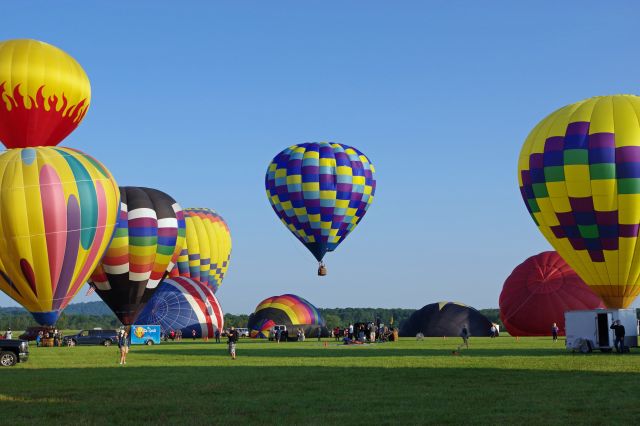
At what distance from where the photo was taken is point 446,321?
213ft

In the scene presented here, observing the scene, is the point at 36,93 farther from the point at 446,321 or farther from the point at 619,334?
the point at 446,321

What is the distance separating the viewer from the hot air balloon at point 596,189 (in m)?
34.4

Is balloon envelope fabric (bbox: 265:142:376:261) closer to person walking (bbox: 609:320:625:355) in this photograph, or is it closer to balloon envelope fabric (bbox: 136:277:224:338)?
balloon envelope fabric (bbox: 136:277:224:338)

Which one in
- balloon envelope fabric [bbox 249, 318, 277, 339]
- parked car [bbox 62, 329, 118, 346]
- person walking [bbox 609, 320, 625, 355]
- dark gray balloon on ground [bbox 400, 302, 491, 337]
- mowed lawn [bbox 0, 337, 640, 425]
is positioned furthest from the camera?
balloon envelope fabric [bbox 249, 318, 277, 339]

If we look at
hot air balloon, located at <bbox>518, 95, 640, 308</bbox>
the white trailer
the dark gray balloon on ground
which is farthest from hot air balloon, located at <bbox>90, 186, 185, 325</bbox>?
the white trailer

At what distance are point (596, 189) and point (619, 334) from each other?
5769 mm

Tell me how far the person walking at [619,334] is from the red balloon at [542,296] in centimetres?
2507

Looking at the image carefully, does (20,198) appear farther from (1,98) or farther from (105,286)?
(105,286)

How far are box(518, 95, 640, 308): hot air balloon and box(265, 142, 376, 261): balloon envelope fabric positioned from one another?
902 inches

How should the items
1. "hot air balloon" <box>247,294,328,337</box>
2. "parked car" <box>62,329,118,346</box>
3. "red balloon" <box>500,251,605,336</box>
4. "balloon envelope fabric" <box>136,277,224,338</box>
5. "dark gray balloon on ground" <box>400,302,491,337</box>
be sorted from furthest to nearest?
"hot air balloon" <box>247,294,328,337</box>
"dark gray balloon on ground" <box>400,302,491,337</box>
"balloon envelope fabric" <box>136,277,224,338</box>
"red balloon" <box>500,251,605,336</box>
"parked car" <box>62,329,118,346</box>

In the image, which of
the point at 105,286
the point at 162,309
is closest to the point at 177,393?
the point at 105,286

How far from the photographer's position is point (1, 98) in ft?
139

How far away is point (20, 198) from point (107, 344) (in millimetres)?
21579

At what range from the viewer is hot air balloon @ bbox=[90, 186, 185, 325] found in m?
49.4
